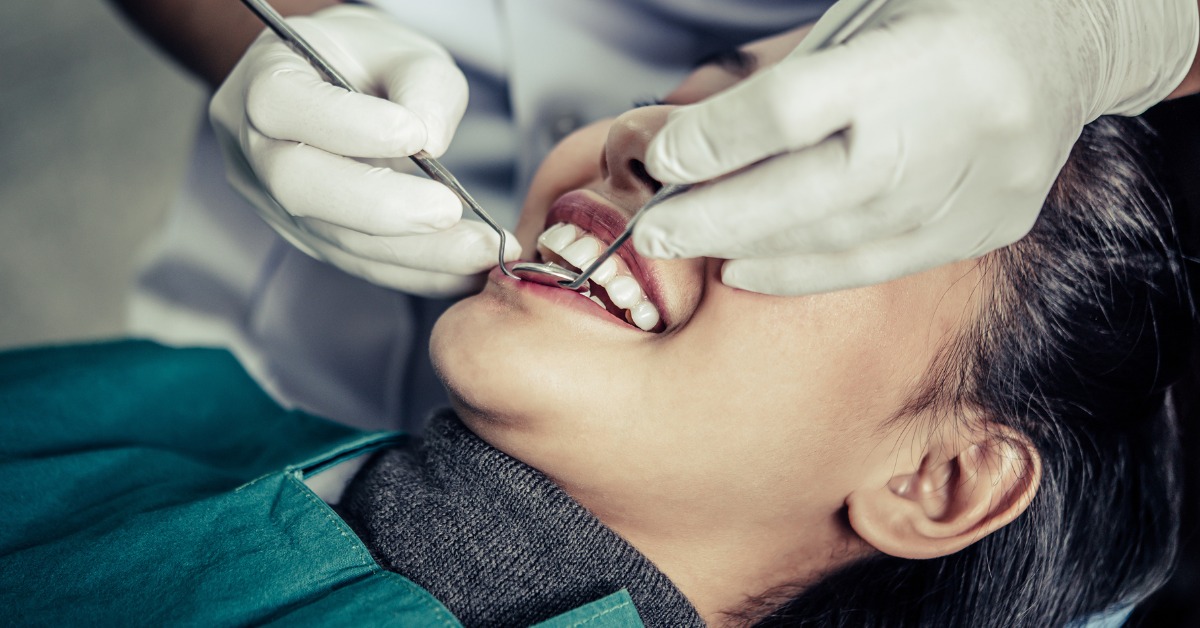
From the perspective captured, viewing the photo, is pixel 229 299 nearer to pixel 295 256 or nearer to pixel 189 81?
pixel 295 256

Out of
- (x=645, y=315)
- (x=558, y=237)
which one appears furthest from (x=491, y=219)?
(x=645, y=315)

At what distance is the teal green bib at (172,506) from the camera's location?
31.2 inches

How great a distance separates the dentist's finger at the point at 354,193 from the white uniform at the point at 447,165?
16.7 inches

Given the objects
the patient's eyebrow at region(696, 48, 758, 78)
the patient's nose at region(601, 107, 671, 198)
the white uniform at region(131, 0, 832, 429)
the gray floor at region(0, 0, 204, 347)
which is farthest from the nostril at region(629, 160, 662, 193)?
the gray floor at region(0, 0, 204, 347)

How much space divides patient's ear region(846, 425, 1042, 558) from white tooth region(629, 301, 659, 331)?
293mm

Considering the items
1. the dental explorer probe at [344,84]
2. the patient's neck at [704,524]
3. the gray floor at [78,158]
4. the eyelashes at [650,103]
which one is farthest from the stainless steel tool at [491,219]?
the gray floor at [78,158]

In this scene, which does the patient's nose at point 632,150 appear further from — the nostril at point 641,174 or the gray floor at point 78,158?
the gray floor at point 78,158

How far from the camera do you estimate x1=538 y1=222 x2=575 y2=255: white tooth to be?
88 cm

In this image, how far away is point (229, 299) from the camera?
55.0 inches

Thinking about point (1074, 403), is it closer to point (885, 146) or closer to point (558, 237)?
point (885, 146)

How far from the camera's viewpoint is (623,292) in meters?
0.83

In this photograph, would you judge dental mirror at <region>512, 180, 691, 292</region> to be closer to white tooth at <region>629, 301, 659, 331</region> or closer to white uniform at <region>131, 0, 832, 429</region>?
white tooth at <region>629, 301, 659, 331</region>

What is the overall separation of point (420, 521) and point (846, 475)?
1.47 feet

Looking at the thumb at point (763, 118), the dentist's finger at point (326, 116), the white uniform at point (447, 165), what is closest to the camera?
the thumb at point (763, 118)
